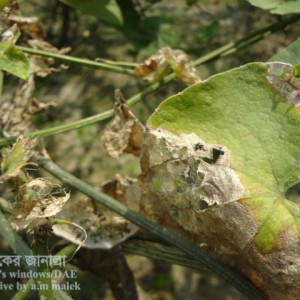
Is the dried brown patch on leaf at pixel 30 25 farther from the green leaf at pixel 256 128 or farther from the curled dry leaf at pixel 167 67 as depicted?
the green leaf at pixel 256 128

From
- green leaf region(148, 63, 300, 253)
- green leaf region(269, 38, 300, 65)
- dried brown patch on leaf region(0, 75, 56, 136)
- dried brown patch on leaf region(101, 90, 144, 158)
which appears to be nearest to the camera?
green leaf region(148, 63, 300, 253)

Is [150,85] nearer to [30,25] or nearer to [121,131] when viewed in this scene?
[121,131]

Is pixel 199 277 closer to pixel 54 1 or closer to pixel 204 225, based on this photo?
pixel 204 225

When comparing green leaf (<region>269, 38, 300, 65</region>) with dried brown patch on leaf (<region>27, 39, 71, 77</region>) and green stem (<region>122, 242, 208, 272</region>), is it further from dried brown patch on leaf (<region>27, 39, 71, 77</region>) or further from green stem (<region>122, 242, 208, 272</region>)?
dried brown patch on leaf (<region>27, 39, 71, 77</region>)

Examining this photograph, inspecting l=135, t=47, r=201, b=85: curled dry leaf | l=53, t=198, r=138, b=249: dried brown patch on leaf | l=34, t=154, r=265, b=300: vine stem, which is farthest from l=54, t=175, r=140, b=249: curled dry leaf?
l=135, t=47, r=201, b=85: curled dry leaf

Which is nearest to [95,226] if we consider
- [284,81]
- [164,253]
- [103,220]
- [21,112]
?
[103,220]

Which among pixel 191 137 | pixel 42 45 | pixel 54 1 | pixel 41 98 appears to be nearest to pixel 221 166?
pixel 191 137
